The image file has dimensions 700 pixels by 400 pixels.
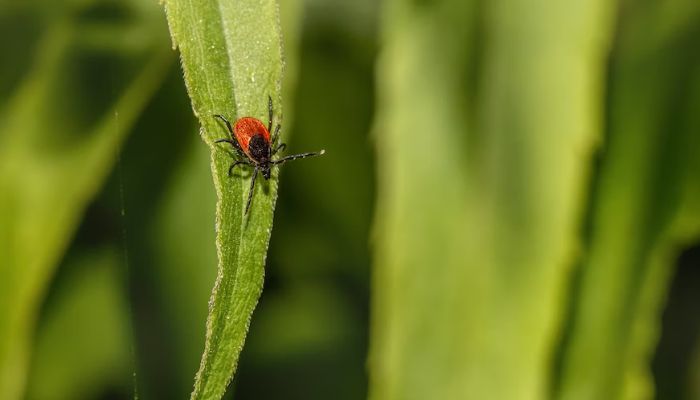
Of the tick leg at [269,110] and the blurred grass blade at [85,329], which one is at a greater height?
the tick leg at [269,110]

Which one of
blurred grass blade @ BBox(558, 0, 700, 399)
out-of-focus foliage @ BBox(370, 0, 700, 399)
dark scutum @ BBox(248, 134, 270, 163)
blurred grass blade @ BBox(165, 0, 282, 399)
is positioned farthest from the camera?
blurred grass blade @ BBox(558, 0, 700, 399)

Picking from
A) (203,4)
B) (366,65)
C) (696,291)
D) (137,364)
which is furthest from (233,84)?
(696,291)

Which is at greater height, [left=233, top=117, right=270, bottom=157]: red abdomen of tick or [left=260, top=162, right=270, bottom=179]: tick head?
[left=233, top=117, right=270, bottom=157]: red abdomen of tick

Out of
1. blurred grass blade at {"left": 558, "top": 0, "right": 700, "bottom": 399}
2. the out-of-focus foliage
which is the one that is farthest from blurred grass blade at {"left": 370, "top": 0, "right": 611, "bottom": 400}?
blurred grass blade at {"left": 558, "top": 0, "right": 700, "bottom": 399}

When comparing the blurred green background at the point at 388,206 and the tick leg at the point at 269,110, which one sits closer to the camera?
the tick leg at the point at 269,110

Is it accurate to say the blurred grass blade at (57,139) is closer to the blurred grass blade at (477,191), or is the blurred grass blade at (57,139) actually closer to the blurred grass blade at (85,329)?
the blurred grass blade at (85,329)

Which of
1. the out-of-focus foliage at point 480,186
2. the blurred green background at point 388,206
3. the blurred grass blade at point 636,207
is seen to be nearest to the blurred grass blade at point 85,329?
the blurred green background at point 388,206

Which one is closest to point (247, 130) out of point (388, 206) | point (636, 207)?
point (388, 206)

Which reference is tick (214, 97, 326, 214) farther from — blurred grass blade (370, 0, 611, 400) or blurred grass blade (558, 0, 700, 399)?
blurred grass blade (558, 0, 700, 399)
